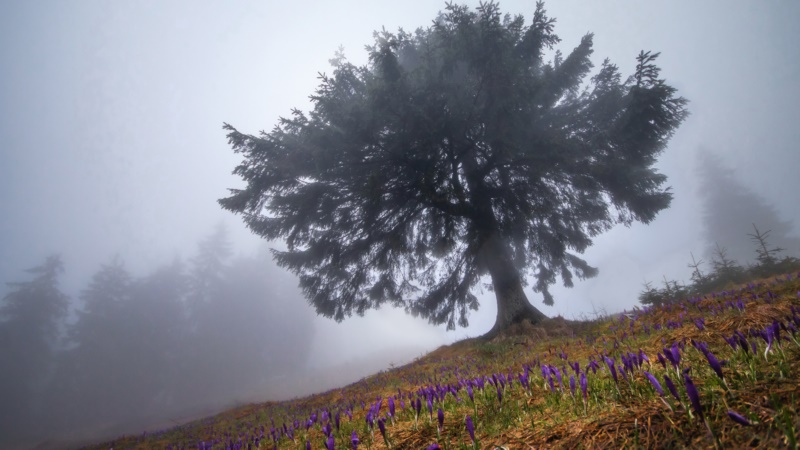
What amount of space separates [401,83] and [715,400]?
11014 mm

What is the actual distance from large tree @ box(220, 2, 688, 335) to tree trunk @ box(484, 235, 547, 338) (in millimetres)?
56

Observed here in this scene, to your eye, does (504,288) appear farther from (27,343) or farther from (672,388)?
(27,343)

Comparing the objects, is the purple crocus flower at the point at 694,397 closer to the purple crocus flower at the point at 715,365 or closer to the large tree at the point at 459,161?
the purple crocus flower at the point at 715,365

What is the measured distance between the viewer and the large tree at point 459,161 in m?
11.1

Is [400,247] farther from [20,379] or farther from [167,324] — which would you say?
[20,379]

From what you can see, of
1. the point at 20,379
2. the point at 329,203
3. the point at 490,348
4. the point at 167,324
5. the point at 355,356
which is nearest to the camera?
the point at 490,348

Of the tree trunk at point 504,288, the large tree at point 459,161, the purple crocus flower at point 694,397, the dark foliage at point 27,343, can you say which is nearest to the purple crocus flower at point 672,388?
the purple crocus flower at point 694,397

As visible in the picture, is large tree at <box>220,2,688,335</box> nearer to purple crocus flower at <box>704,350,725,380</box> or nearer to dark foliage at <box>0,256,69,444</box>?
purple crocus flower at <box>704,350,725,380</box>

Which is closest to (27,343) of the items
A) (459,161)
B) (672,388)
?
(459,161)

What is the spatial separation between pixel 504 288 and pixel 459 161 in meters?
5.55

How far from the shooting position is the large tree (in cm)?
1112

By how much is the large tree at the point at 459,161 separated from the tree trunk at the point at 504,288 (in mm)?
56

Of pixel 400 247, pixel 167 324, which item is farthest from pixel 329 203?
pixel 167 324

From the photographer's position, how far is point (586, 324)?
10.9 meters
